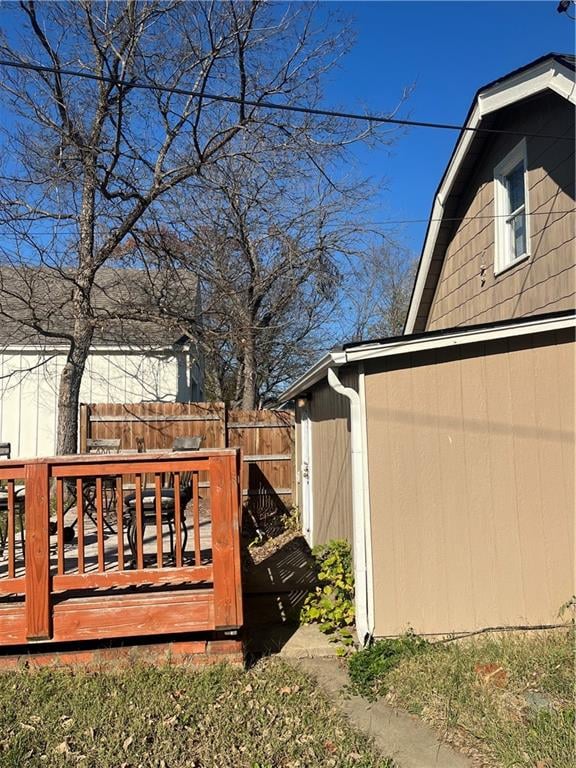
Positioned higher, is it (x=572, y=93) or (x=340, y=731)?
(x=572, y=93)

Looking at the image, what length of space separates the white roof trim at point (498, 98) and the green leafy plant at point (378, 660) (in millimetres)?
4887

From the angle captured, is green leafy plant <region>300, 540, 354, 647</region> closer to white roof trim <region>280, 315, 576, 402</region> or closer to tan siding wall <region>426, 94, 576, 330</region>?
white roof trim <region>280, 315, 576, 402</region>

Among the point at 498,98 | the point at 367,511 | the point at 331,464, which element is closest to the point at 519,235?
the point at 498,98

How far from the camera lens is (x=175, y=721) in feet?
10.6

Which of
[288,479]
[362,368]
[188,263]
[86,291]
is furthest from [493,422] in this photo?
[188,263]

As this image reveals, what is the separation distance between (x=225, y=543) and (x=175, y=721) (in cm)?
110

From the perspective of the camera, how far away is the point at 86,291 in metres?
9.23

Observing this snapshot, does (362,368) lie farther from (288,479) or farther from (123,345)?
(123,345)

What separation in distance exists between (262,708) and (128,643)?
128 centimetres

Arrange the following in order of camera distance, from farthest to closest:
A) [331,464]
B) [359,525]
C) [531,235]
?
[531,235] < [331,464] < [359,525]

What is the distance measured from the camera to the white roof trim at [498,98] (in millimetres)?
5363

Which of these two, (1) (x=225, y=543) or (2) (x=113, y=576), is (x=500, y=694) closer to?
(1) (x=225, y=543)

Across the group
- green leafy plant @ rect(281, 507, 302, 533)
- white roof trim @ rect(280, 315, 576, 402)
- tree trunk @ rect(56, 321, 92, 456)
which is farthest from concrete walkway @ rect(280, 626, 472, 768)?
tree trunk @ rect(56, 321, 92, 456)

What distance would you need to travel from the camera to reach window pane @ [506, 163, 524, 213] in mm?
6832
